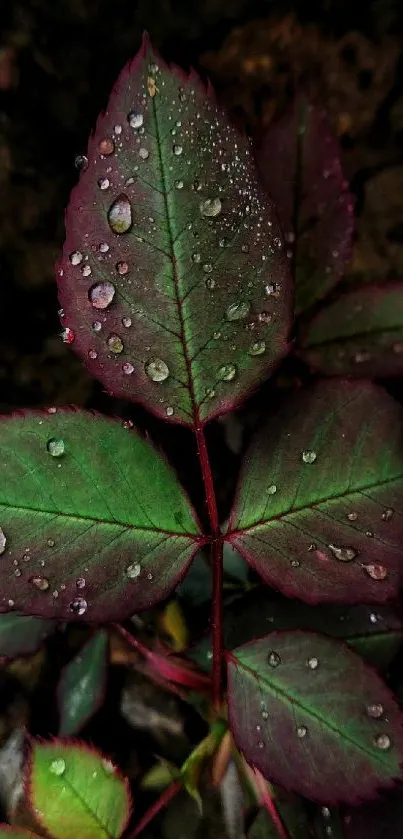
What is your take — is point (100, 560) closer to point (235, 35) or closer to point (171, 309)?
point (171, 309)

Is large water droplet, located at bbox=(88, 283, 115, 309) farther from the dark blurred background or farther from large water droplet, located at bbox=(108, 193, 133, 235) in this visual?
the dark blurred background

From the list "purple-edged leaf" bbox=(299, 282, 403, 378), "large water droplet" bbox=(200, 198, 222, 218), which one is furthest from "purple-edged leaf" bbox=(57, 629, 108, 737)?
"large water droplet" bbox=(200, 198, 222, 218)

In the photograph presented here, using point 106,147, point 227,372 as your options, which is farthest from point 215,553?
point 106,147

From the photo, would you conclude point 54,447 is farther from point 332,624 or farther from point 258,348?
point 332,624

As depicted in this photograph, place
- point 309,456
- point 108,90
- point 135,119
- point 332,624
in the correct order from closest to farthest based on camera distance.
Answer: point 135,119, point 309,456, point 332,624, point 108,90

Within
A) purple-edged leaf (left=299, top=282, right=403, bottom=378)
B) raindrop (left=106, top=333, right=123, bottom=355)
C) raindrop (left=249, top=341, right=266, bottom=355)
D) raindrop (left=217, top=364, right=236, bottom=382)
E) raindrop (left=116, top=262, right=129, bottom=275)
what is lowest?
purple-edged leaf (left=299, top=282, right=403, bottom=378)

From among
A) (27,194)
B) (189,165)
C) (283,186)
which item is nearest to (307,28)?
(283,186)
